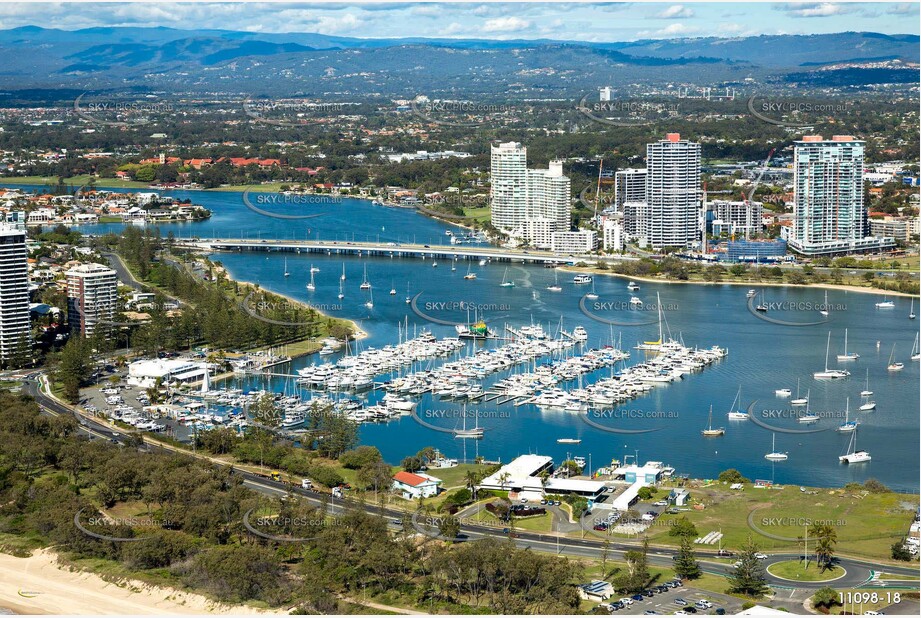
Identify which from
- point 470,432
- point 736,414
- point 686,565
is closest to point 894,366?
point 736,414

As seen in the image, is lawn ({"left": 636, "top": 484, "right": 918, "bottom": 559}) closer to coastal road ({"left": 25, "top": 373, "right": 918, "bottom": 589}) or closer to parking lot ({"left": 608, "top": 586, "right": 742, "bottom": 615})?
coastal road ({"left": 25, "top": 373, "right": 918, "bottom": 589})

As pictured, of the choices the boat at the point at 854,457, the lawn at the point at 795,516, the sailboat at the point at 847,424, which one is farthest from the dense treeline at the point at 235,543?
the sailboat at the point at 847,424

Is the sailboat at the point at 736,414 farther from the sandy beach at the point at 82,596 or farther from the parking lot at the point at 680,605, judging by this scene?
the sandy beach at the point at 82,596

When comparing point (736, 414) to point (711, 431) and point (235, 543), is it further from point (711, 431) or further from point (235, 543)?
point (235, 543)

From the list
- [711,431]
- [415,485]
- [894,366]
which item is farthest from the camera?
[894,366]

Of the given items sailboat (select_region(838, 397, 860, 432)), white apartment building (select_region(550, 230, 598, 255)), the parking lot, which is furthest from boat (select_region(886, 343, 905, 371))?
white apartment building (select_region(550, 230, 598, 255))

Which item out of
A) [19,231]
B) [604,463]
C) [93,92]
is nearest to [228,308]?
[19,231]

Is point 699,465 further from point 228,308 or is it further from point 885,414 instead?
point 228,308
